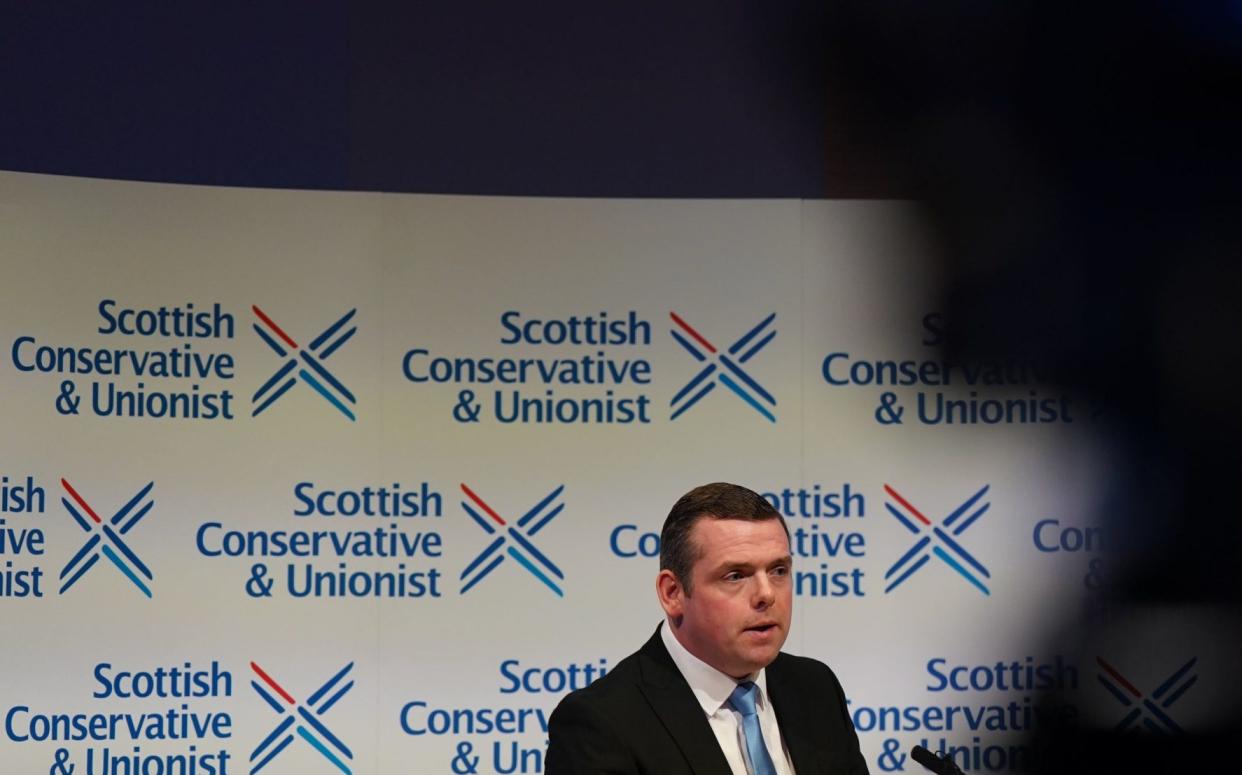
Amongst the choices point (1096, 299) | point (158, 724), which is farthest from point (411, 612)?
point (1096, 299)

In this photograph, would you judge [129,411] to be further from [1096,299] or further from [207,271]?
[1096,299]

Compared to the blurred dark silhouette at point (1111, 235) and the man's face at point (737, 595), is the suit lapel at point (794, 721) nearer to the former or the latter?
the man's face at point (737, 595)

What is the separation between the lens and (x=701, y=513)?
237cm

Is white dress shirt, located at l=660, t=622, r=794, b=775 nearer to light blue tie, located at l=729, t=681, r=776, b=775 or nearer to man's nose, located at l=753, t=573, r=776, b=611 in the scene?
light blue tie, located at l=729, t=681, r=776, b=775

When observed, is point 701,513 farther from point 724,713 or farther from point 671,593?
point 724,713

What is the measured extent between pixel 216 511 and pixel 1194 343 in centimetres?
283

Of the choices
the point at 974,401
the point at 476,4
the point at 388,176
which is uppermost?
the point at 476,4

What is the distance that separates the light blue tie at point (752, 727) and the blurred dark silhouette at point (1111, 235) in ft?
1.71

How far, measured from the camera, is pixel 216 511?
4.21 m

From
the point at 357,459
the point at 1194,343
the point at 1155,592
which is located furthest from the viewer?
the point at 357,459

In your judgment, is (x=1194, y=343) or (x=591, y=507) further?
(x=591, y=507)

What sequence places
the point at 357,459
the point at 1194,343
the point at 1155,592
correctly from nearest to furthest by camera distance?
the point at 1155,592, the point at 1194,343, the point at 357,459

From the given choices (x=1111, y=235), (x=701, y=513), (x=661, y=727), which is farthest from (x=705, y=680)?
(x=1111, y=235)

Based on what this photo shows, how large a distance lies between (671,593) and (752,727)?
0.25 metres
